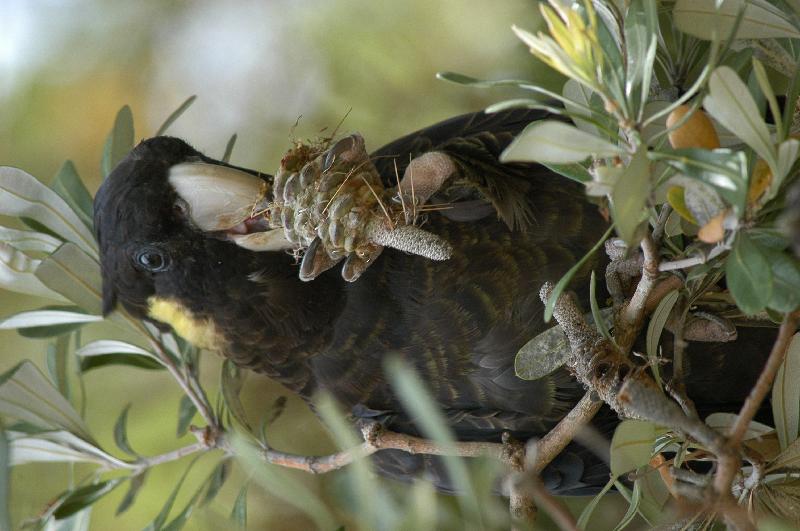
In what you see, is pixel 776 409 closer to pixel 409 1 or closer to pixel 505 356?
pixel 505 356

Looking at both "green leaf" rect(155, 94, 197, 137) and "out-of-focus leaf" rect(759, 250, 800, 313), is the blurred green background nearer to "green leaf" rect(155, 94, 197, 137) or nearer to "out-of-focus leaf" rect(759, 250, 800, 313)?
"green leaf" rect(155, 94, 197, 137)

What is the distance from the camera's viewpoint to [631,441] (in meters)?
→ 0.49

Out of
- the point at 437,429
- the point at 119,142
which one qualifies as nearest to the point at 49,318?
the point at 119,142

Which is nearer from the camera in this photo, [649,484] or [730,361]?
[649,484]

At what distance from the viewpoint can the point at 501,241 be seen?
739mm

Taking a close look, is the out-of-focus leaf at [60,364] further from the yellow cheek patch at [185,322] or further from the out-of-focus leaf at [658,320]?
the out-of-focus leaf at [658,320]

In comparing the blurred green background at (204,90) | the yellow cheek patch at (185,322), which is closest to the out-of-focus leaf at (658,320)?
A: the yellow cheek patch at (185,322)

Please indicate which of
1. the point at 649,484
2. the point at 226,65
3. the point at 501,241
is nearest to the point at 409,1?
the point at 226,65

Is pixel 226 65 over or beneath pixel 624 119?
beneath

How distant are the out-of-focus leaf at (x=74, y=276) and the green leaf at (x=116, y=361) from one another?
5.9 inches

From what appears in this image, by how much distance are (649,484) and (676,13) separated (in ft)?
1.14

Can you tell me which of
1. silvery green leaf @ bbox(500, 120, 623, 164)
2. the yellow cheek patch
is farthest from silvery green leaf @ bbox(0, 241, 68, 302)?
silvery green leaf @ bbox(500, 120, 623, 164)

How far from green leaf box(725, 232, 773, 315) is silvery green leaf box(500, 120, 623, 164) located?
0.26 ft

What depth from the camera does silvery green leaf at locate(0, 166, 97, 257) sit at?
75cm
